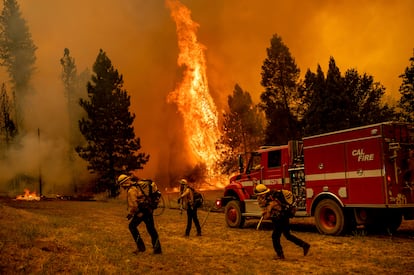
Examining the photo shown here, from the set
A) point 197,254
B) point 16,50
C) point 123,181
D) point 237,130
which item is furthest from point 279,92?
point 16,50

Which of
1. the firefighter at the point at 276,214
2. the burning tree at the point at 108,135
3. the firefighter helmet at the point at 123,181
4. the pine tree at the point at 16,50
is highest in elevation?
the pine tree at the point at 16,50

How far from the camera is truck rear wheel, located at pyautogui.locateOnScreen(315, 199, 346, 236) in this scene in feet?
43.4

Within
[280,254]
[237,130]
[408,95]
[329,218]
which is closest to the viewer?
[280,254]

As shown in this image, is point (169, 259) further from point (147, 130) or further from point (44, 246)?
point (147, 130)

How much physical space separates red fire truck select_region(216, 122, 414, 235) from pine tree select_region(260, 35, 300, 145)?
2521cm

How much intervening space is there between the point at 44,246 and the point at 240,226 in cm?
892

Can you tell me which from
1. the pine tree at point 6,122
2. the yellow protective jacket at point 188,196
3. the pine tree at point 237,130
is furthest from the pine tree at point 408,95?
the pine tree at point 6,122

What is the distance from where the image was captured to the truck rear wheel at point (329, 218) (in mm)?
13242

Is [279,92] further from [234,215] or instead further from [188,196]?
[188,196]

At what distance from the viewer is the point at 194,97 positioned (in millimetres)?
51750

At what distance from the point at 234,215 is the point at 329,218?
4.45 meters

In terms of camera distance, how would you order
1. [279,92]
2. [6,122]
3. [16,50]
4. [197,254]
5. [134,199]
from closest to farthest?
[134,199] < [197,254] < [279,92] < [6,122] < [16,50]

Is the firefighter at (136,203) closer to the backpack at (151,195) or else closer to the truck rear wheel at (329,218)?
the backpack at (151,195)

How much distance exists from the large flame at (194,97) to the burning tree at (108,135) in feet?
42.9
